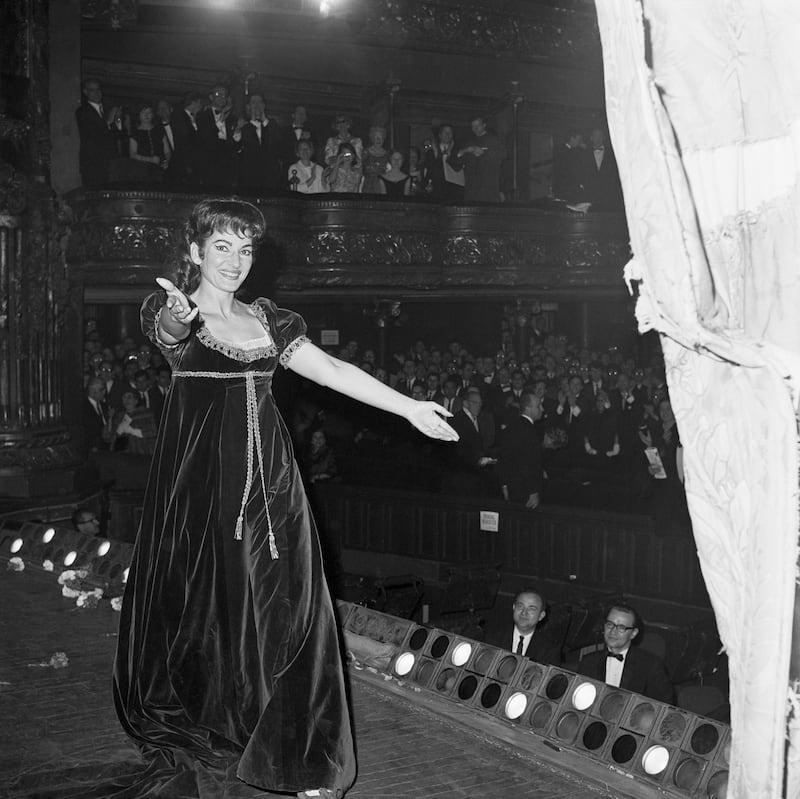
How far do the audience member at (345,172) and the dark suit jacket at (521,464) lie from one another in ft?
11.6

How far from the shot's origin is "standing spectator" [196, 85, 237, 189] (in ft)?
33.8

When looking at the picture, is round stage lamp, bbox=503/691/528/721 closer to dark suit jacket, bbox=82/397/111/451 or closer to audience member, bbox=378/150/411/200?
dark suit jacket, bbox=82/397/111/451

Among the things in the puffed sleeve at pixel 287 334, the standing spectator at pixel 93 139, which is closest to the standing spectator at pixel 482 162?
the standing spectator at pixel 93 139

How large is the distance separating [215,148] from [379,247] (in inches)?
74.8

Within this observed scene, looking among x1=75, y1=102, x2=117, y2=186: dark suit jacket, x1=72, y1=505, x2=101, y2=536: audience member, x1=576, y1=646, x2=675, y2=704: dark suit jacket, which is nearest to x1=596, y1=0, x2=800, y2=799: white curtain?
x1=576, y1=646, x2=675, y2=704: dark suit jacket

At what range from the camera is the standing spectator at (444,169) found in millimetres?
11766

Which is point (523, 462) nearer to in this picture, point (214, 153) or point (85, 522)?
point (85, 522)

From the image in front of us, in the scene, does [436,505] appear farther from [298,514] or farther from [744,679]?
[744,679]

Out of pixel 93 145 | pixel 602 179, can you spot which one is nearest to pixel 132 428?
pixel 93 145

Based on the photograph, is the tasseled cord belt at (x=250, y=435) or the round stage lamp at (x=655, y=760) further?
the round stage lamp at (x=655, y=760)

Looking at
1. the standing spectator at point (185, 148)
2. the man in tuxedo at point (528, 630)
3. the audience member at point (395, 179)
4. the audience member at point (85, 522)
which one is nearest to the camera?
the man in tuxedo at point (528, 630)

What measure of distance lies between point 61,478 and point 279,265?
3391mm

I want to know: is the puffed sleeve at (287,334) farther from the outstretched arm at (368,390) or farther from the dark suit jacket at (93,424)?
the dark suit jacket at (93,424)

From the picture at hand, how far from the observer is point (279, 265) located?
10.5 meters
